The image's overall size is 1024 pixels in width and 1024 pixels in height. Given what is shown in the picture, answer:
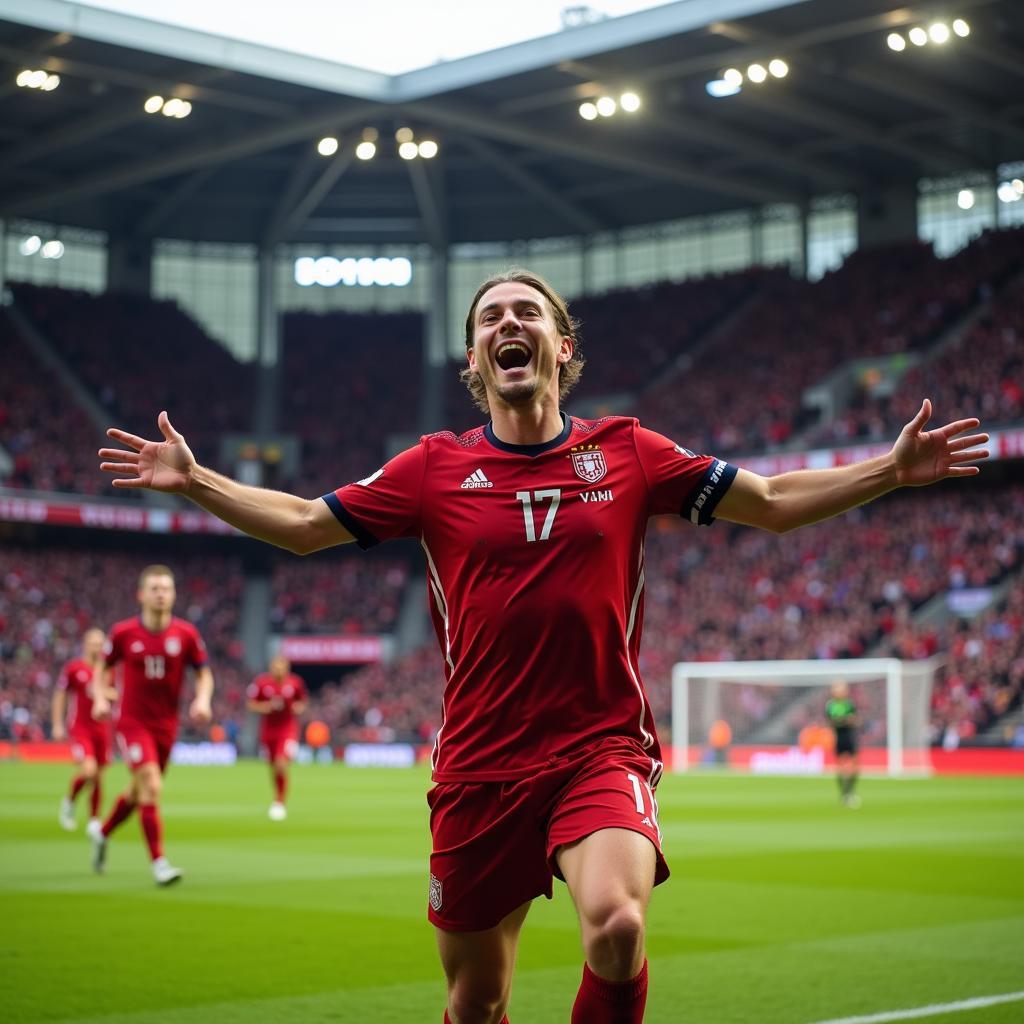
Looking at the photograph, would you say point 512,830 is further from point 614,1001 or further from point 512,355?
point 512,355

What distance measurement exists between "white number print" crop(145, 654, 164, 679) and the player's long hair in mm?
8146

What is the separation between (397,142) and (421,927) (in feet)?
132

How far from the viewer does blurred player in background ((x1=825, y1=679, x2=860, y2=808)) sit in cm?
2538

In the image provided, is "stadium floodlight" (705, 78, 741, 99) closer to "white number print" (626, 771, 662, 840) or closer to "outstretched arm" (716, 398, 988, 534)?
"outstretched arm" (716, 398, 988, 534)

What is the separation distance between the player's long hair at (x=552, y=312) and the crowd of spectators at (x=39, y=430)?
4885 cm

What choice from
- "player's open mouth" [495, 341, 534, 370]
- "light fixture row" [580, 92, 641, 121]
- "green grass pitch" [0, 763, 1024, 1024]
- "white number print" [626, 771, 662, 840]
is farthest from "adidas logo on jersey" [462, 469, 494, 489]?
"light fixture row" [580, 92, 641, 121]

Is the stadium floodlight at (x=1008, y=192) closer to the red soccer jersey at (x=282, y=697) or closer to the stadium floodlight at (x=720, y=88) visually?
the stadium floodlight at (x=720, y=88)

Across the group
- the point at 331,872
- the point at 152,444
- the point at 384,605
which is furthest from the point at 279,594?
the point at 152,444

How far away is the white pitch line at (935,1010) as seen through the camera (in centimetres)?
738

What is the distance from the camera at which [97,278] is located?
61781 millimetres

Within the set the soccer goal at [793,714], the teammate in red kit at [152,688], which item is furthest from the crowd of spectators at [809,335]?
the teammate in red kit at [152,688]

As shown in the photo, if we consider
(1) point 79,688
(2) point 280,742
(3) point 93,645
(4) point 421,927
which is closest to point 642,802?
(4) point 421,927

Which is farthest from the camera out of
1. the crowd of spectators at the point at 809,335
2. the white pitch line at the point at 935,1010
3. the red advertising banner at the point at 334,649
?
the red advertising banner at the point at 334,649

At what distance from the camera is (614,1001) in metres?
4.55
